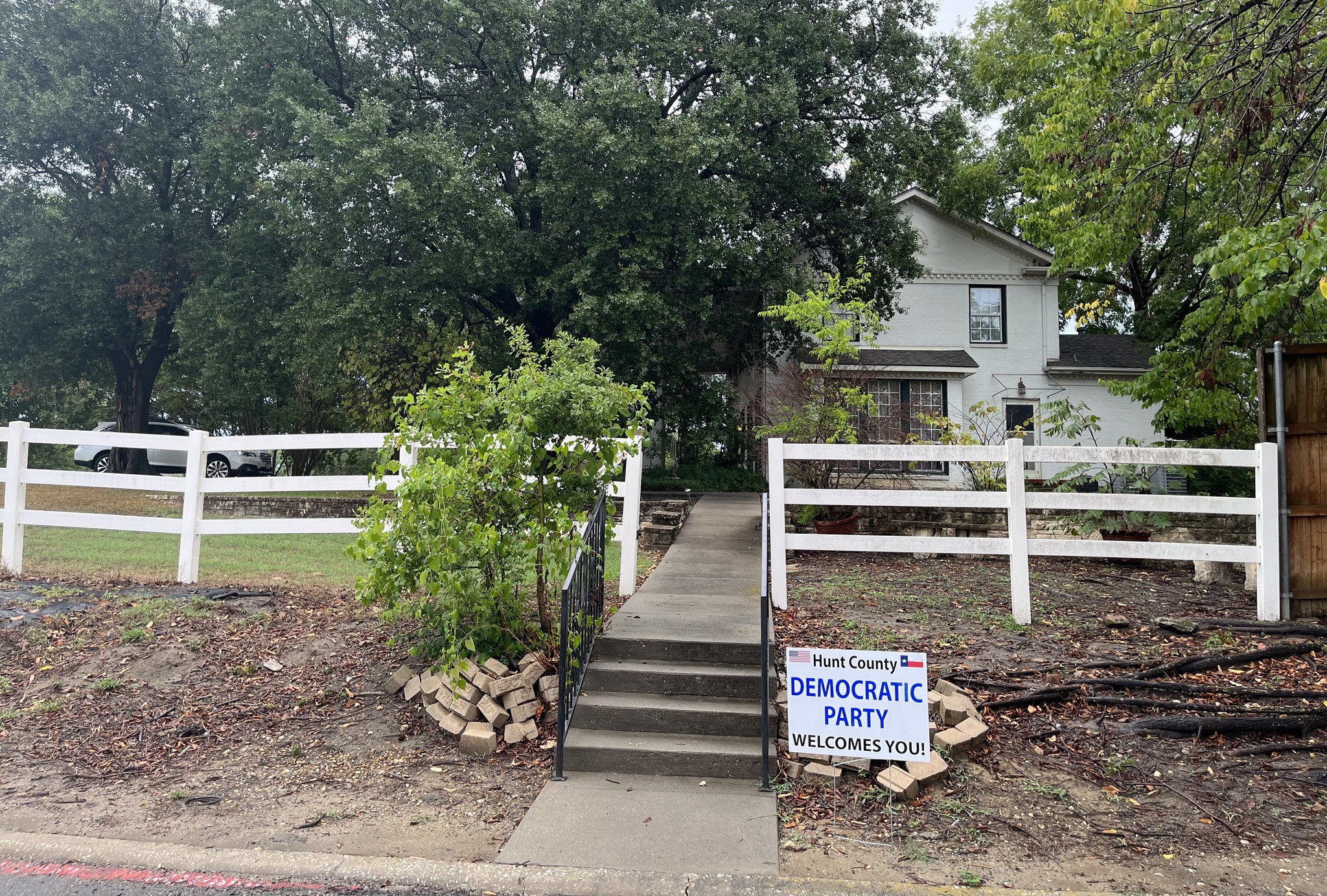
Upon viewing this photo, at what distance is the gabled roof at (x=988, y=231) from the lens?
75.6 feet

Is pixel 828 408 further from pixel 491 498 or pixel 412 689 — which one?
pixel 412 689

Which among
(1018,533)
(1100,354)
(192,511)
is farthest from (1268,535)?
(1100,354)

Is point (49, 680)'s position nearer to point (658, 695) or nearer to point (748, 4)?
point (658, 695)

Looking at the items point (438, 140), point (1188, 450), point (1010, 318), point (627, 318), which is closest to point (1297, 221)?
point (1188, 450)

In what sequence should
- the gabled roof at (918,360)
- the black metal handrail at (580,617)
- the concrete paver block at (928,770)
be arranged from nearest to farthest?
1. the concrete paver block at (928,770)
2. the black metal handrail at (580,617)
3. the gabled roof at (918,360)

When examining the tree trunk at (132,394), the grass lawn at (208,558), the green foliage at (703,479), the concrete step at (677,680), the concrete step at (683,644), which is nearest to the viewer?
the concrete step at (677,680)

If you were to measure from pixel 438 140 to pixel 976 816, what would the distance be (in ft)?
50.2

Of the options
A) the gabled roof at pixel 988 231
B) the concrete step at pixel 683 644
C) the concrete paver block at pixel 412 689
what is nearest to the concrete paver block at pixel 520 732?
the concrete step at pixel 683 644

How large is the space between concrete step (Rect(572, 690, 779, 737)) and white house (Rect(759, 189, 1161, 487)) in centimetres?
1888

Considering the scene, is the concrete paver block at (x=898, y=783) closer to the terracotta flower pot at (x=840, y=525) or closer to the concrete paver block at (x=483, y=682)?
the concrete paver block at (x=483, y=682)

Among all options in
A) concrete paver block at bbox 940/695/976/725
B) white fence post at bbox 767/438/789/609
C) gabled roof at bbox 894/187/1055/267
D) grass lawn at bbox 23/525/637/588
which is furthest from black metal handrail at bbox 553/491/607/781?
gabled roof at bbox 894/187/1055/267

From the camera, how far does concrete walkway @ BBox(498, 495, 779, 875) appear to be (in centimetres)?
405

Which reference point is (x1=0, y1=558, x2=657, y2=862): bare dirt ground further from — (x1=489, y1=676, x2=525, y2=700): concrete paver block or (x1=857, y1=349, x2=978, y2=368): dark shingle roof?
(x1=857, y1=349, x2=978, y2=368): dark shingle roof

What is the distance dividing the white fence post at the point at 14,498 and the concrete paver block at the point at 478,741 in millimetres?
5949
